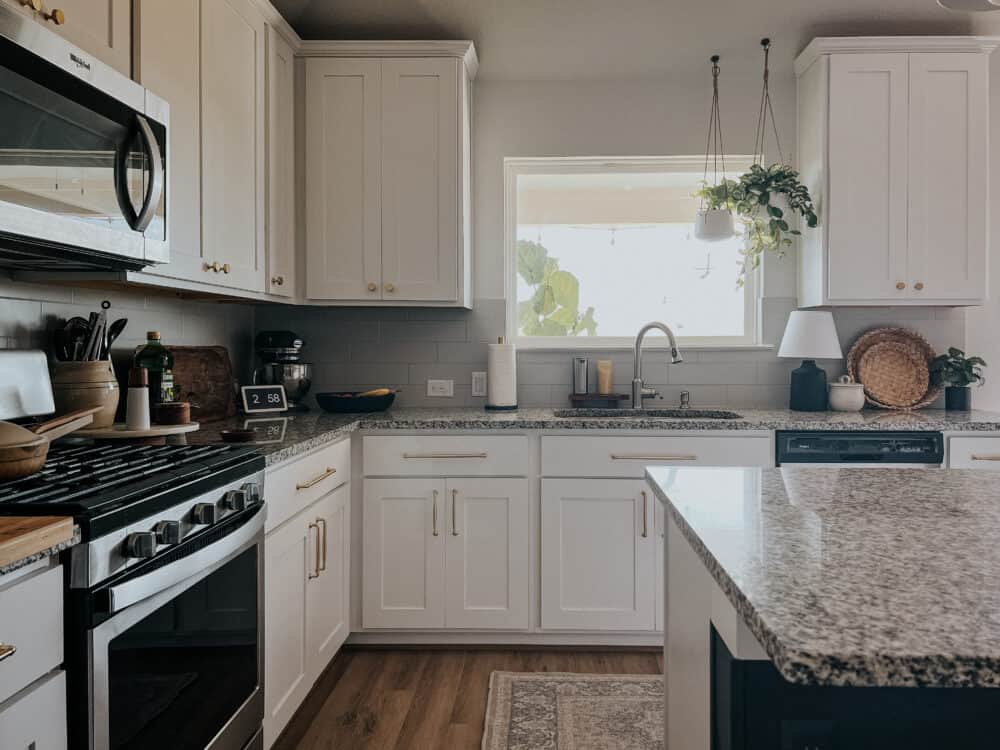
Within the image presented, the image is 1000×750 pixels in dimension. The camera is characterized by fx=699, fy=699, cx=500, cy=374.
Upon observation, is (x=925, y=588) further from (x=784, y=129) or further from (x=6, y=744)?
(x=784, y=129)

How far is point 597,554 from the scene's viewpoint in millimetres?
2729

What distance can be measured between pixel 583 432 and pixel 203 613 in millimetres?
1590

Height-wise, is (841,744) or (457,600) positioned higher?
(841,744)

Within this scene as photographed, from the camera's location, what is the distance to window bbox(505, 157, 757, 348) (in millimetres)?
3418

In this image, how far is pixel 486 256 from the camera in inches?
131

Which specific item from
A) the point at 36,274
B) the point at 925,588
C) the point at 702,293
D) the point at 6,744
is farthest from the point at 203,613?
the point at 702,293

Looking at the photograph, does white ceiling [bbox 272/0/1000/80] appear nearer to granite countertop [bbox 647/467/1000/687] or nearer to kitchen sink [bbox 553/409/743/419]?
kitchen sink [bbox 553/409/743/419]

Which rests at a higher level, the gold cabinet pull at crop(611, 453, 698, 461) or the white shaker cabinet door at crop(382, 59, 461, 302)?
the white shaker cabinet door at crop(382, 59, 461, 302)

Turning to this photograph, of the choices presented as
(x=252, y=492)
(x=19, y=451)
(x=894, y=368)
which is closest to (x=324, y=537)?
(x=252, y=492)

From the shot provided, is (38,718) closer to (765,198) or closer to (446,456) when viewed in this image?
(446,456)

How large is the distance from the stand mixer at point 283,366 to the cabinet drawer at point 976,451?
2633 millimetres

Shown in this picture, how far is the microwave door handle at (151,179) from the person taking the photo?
5.41 feet

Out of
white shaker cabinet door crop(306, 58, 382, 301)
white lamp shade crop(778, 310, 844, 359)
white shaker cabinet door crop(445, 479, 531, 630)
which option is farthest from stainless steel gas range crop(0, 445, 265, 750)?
white lamp shade crop(778, 310, 844, 359)

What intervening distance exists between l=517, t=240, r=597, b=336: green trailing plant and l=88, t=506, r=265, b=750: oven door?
1957mm
